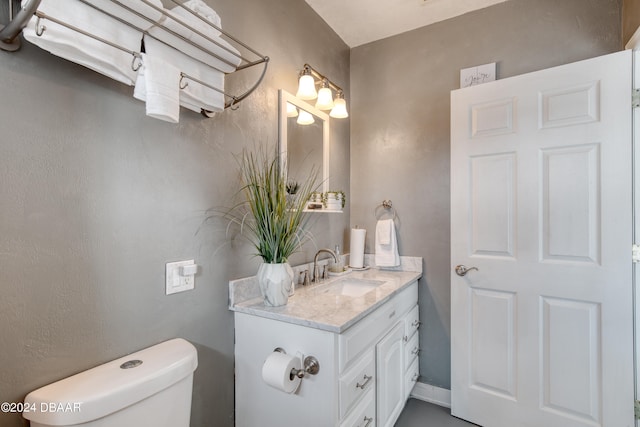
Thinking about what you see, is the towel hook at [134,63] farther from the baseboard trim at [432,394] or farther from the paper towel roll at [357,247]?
the baseboard trim at [432,394]

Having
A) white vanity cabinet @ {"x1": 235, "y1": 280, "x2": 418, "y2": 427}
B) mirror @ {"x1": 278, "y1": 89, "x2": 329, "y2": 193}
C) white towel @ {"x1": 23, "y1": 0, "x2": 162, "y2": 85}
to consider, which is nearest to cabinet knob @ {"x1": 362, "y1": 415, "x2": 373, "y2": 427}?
white vanity cabinet @ {"x1": 235, "y1": 280, "x2": 418, "y2": 427}

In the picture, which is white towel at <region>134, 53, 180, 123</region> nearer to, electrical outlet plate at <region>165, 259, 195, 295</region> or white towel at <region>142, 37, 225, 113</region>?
white towel at <region>142, 37, 225, 113</region>

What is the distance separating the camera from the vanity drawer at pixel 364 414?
3.97 ft

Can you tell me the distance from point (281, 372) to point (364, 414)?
0.52 meters

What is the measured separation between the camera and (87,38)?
0.77 meters

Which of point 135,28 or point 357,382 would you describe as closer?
point 135,28

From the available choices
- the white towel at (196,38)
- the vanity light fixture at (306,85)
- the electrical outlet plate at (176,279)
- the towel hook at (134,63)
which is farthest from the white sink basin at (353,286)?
the towel hook at (134,63)

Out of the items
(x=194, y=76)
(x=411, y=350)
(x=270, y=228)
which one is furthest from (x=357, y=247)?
(x=194, y=76)

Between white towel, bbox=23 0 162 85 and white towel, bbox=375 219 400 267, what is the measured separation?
5.75 ft

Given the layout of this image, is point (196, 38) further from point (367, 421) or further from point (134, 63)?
point (367, 421)

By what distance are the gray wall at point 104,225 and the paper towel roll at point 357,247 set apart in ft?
3.15

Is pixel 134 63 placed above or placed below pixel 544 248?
above

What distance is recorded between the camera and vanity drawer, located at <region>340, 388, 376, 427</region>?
1.21 metres

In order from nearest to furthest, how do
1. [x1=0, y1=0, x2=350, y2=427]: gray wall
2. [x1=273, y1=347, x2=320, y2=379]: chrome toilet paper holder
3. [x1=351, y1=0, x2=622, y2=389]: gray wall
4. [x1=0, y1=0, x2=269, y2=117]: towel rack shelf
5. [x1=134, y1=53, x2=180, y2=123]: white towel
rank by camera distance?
[x1=0, y1=0, x2=269, y2=117]: towel rack shelf, [x1=0, y1=0, x2=350, y2=427]: gray wall, [x1=134, y1=53, x2=180, y2=123]: white towel, [x1=273, y1=347, x2=320, y2=379]: chrome toilet paper holder, [x1=351, y1=0, x2=622, y2=389]: gray wall
